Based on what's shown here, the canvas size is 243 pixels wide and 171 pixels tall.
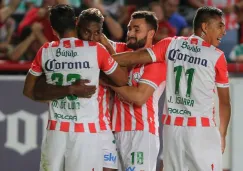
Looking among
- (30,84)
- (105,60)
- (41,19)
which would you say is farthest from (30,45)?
(105,60)

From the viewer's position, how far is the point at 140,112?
748cm

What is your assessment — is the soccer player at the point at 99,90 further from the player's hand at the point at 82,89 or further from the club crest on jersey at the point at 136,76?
the club crest on jersey at the point at 136,76

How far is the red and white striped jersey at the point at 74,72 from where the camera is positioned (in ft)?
22.7

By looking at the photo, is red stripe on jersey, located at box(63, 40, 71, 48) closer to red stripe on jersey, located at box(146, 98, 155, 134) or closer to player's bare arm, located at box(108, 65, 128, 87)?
player's bare arm, located at box(108, 65, 128, 87)

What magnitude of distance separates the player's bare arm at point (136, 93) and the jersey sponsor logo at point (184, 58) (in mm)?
404

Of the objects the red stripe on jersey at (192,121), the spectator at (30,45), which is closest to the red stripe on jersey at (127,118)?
the red stripe on jersey at (192,121)

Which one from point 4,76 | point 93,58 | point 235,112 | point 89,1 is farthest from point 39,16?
point 93,58

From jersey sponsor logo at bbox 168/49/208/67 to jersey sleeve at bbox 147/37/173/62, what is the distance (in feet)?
0.30

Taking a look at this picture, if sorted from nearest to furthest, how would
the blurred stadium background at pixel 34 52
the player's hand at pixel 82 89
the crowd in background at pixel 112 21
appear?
the player's hand at pixel 82 89 < the blurred stadium background at pixel 34 52 < the crowd in background at pixel 112 21

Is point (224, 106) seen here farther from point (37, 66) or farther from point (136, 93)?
point (37, 66)

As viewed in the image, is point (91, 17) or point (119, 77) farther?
point (119, 77)

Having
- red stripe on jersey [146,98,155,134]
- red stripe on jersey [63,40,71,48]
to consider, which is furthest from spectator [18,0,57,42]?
red stripe on jersey [63,40,71,48]

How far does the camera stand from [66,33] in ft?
23.0

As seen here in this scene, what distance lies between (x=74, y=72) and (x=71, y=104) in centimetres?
29
